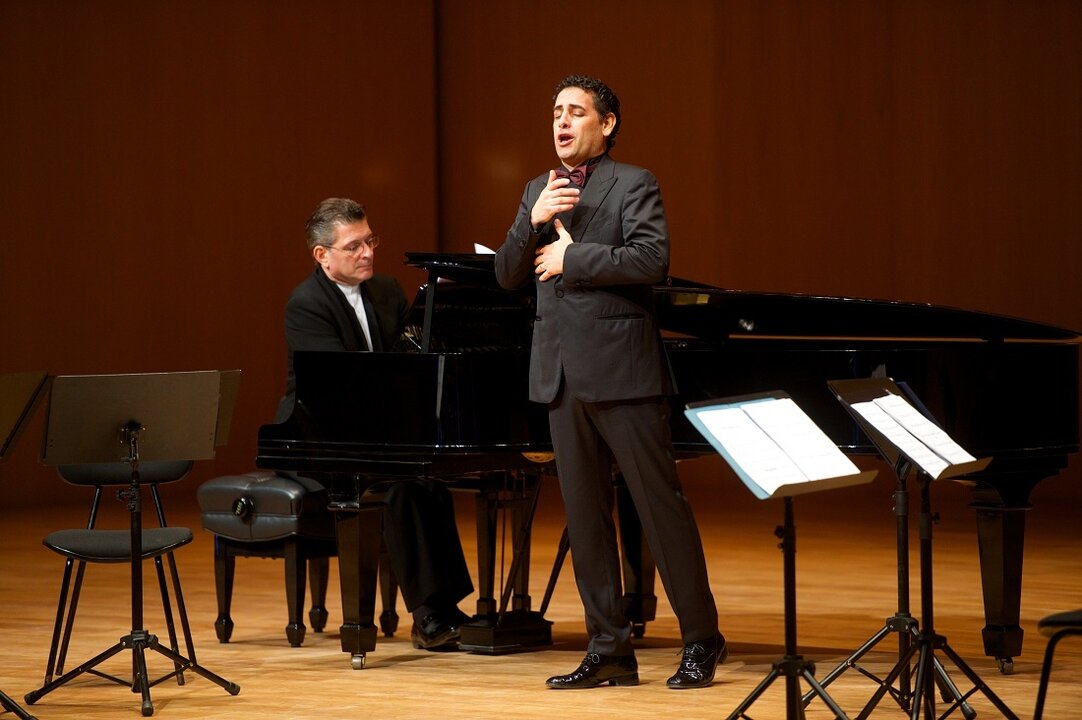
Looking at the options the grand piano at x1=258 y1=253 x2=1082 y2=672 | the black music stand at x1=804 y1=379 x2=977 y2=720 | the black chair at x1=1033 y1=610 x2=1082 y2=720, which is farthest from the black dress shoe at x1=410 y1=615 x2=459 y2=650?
the black chair at x1=1033 y1=610 x2=1082 y2=720

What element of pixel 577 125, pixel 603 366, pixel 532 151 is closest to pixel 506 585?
pixel 603 366

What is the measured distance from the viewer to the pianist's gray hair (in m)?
4.73

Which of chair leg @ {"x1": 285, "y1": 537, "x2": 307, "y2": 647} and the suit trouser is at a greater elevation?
the suit trouser

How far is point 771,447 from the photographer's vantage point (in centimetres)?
277

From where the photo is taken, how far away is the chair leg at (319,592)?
16.3 feet

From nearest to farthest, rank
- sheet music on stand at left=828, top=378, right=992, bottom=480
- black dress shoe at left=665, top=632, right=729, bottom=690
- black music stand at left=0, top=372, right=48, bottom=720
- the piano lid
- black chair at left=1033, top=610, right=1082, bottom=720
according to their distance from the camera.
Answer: black chair at left=1033, top=610, right=1082, bottom=720
sheet music on stand at left=828, top=378, right=992, bottom=480
black music stand at left=0, top=372, right=48, bottom=720
black dress shoe at left=665, top=632, right=729, bottom=690
the piano lid

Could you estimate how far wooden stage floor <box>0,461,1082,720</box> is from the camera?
3.82 metres


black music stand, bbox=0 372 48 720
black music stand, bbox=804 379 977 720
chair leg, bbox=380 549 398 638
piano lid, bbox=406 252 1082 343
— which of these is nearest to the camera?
black music stand, bbox=804 379 977 720

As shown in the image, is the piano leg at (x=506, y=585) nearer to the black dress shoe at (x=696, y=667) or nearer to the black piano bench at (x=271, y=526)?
the black piano bench at (x=271, y=526)

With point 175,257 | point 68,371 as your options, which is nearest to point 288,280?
point 175,257

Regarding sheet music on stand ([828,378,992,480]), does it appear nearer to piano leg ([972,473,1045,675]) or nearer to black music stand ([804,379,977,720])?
black music stand ([804,379,977,720])

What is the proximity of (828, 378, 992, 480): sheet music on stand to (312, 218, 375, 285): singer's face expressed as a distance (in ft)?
6.44

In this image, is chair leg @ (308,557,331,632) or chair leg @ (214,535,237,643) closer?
chair leg @ (214,535,237,643)

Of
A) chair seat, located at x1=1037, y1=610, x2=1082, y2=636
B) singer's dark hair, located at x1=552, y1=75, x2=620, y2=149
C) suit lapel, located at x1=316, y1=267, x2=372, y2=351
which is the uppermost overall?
singer's dark hair, located at x1=552, y1=75, x2=620, y2=149
